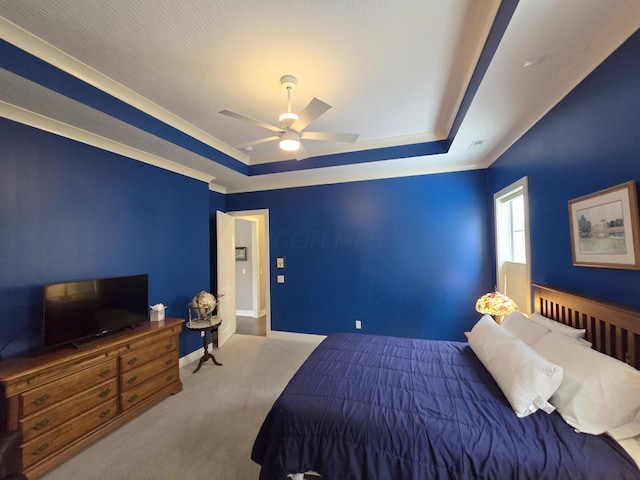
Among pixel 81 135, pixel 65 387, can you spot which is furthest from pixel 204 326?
pixel 81 135

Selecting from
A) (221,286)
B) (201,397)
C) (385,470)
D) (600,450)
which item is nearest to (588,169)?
(600,450)

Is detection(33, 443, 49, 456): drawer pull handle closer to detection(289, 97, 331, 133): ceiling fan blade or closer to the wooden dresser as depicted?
the wooden dresser

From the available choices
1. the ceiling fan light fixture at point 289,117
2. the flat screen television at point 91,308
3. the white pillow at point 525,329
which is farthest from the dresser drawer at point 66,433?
the white pillow at point 525,329

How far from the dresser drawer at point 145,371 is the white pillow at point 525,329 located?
3333mm

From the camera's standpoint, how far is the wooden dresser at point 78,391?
5.74ft

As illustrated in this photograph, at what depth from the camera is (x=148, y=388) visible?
8.41ft

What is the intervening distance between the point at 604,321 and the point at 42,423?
3741 millimetres

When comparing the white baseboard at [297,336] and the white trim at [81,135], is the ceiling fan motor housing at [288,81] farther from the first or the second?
the white baseboard at [297,336]

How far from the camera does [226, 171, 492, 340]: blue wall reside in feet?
12.1

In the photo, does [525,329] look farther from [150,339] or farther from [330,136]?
[150,339]

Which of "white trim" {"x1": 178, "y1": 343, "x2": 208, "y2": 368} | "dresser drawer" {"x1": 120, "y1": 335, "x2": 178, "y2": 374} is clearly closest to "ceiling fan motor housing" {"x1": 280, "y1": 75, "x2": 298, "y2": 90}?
"dresser drawer" {"x1": 120, "y1": 335, "x2": 178, "y2": 374}

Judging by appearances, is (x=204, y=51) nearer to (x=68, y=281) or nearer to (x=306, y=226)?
(x=68, y=281)

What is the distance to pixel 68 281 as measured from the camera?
2311 mm

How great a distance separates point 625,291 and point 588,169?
30.8 inches
